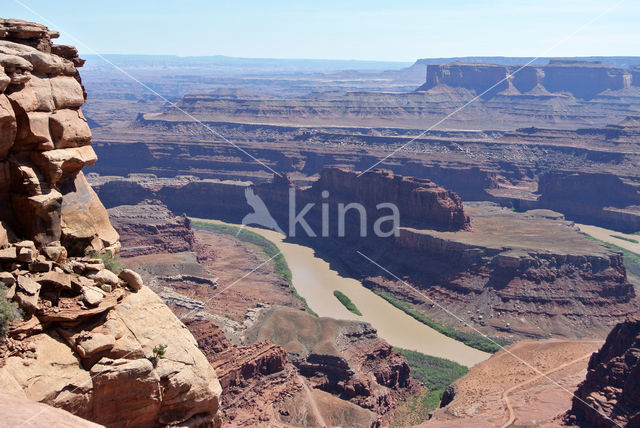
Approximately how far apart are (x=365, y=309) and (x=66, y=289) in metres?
56.3

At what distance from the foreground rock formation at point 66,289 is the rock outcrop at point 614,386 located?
2550 cm

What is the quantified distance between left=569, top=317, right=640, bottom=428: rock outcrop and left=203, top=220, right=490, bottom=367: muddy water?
59.6ft

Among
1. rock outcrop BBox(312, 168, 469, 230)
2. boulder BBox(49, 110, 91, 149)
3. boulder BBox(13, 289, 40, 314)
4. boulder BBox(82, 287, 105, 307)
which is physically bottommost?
rock outcrop BBox(312, 168, 469, 230)

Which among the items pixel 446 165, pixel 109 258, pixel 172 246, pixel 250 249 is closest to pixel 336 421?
pixel 109 258

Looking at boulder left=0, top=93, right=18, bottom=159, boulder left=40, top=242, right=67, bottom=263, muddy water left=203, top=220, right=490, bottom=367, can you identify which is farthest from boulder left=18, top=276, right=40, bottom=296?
muddy water left=203, top=220, right=490, bottom=367

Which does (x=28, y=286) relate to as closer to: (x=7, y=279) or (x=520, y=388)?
(x=7, y=279)

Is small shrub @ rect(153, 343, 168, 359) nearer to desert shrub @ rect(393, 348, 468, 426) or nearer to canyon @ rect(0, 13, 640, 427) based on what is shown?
canyon @ rect(0, 13, 640, 427)

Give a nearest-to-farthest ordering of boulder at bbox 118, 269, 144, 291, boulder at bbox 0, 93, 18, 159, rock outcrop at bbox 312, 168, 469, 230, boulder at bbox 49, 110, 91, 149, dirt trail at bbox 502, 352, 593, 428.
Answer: boulder at bbox 0, 93, 18, 159
boulder at bbox 118, 269, 144, 291
boulder at bbox 49, 110, 91, 149
dirt trail at bbox 502, 352, 593, 428
rock outcrop at bbox 312, 168, 469, 230

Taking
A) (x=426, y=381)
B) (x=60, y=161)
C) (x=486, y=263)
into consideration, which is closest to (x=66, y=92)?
(x=60, y=161)

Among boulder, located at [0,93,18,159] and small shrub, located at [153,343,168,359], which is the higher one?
boulder, located at [0,93,18,159]

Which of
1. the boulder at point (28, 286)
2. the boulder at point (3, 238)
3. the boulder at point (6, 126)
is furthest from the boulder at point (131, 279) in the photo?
the boulder at point (6, 126)

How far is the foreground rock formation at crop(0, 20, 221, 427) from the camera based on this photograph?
13.0 meters

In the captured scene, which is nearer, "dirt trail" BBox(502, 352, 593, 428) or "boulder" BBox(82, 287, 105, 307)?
"boulder" BBox(82, 287, 105, 307)

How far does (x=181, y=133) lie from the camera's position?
171 meters
